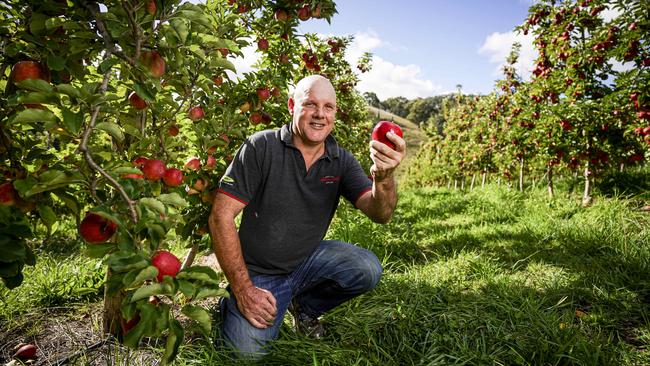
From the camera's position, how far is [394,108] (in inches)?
2825

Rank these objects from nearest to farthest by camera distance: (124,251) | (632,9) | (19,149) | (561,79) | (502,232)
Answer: (124,251) < (19,149) < (632,9) < (502,232) < (561,79)

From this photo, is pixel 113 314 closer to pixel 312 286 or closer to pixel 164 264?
pixel 312 286

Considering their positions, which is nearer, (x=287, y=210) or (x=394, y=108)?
(x=287, y=210)

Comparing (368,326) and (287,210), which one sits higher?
(287,210)

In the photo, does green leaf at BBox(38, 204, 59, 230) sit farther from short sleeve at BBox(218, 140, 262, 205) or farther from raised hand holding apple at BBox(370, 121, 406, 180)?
raised hand holding apple at BBox(370, 121, 406, 180)

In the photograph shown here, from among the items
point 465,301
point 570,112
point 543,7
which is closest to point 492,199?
point 570,112

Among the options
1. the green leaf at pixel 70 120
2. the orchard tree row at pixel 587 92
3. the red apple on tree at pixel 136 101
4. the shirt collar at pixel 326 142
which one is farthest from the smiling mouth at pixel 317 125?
the orchard tree row at pixel 587 92

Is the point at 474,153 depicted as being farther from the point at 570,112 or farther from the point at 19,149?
the point at 19,149

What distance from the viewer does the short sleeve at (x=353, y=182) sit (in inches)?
80.0

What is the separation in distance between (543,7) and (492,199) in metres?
2.96

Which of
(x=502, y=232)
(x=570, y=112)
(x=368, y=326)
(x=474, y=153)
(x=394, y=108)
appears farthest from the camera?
(x=394, y=108)

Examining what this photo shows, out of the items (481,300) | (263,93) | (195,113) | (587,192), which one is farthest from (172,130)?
(587,192)

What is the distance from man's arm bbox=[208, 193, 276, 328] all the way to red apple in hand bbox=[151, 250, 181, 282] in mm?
809

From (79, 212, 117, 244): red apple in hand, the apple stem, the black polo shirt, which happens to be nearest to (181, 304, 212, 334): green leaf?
the apple stem
